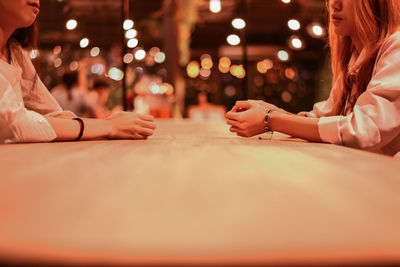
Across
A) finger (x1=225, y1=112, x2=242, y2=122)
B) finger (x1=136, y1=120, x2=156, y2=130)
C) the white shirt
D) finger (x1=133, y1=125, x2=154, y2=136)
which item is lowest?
the white shirt

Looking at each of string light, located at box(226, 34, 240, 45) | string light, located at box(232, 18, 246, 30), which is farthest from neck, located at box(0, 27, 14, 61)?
string light, located at box(226, 34, 240, 45)

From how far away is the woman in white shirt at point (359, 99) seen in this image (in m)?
1.03

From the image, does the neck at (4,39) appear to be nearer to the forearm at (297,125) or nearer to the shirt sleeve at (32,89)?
the shirt sleeve at (32,89)

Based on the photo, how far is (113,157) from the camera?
68cm

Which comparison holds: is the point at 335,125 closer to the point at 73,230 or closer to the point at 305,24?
the point at 73,230

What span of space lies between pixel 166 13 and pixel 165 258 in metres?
5.05

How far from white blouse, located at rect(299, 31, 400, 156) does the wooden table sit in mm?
516

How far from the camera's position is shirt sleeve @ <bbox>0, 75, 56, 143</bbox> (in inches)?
40.7

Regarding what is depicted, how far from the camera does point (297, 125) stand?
1187 mm

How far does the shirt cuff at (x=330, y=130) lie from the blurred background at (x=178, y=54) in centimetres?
75

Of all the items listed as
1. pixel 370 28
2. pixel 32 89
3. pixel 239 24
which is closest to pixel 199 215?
pixel 370 28

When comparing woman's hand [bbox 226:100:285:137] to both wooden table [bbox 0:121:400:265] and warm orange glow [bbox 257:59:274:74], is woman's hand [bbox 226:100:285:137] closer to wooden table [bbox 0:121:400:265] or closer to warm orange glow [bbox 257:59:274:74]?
wooden table [bbox 0:121:400:265]

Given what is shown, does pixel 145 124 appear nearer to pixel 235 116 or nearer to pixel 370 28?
pixel 235 116

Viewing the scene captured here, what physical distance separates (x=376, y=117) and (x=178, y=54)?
165 inches
